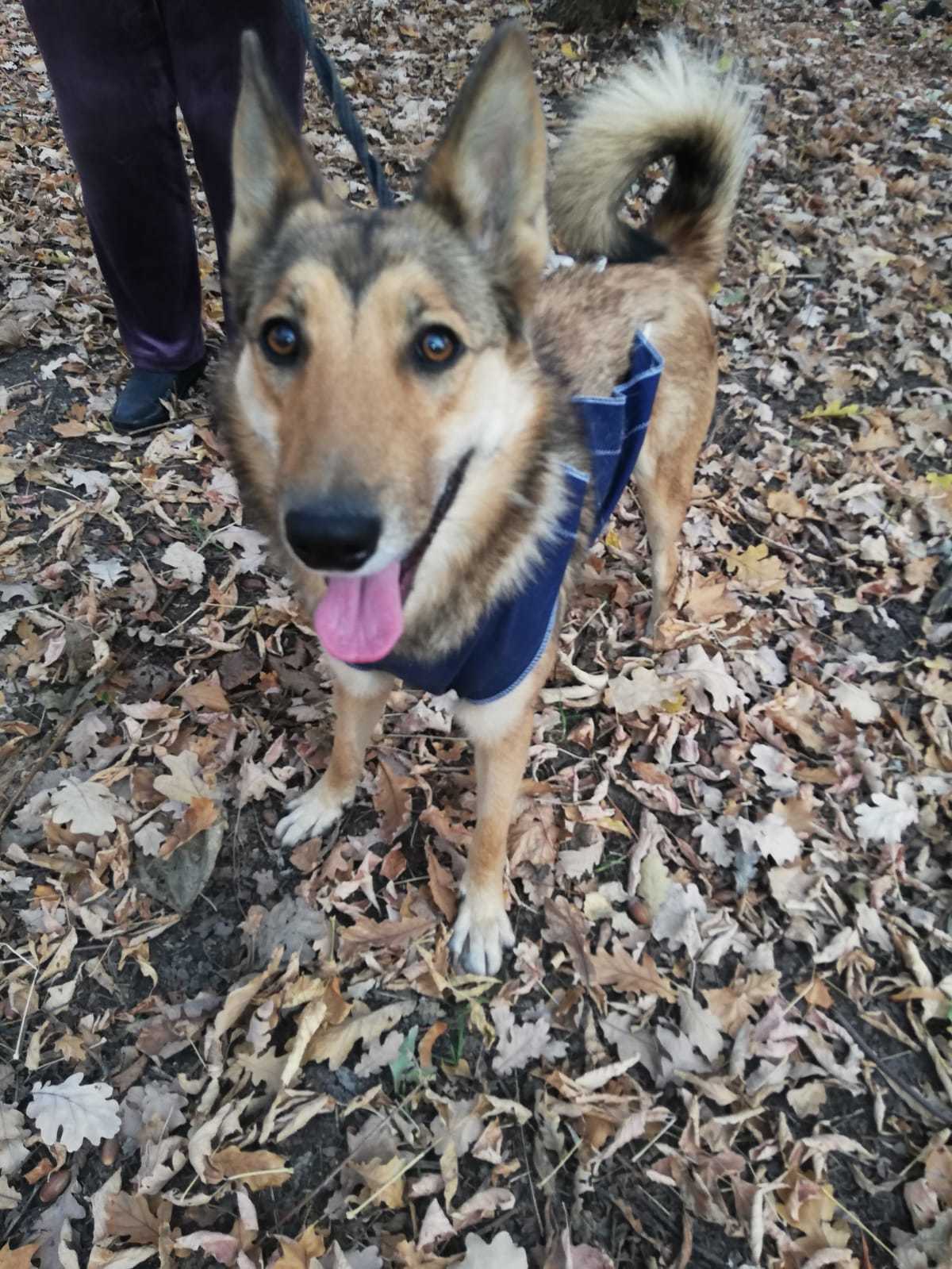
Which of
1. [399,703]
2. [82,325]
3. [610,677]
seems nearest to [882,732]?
[610,677]

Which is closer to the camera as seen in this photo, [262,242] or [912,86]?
[262,242]

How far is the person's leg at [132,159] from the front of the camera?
3383 mm

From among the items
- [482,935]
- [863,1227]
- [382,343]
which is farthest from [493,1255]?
[382,343]

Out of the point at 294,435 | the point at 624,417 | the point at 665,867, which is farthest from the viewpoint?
the point at 665,867

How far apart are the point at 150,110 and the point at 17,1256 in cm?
444

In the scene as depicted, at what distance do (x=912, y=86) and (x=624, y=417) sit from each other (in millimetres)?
9306

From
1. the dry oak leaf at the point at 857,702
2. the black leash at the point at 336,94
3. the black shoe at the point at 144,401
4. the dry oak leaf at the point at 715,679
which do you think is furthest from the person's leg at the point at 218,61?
the dry oak leaf at the point at 857,702

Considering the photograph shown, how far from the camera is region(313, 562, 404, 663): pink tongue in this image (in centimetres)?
196

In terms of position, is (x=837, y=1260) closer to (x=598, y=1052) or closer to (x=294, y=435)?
(x=598, y=1052)

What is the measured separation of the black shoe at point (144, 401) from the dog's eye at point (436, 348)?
299 centimetres

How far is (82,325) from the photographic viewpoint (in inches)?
195

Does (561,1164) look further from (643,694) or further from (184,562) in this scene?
(184,562)

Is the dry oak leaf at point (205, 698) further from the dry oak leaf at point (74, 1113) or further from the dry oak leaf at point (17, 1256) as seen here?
the dry oak leaf at point (17, 1256)

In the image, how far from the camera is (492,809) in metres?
2.66
